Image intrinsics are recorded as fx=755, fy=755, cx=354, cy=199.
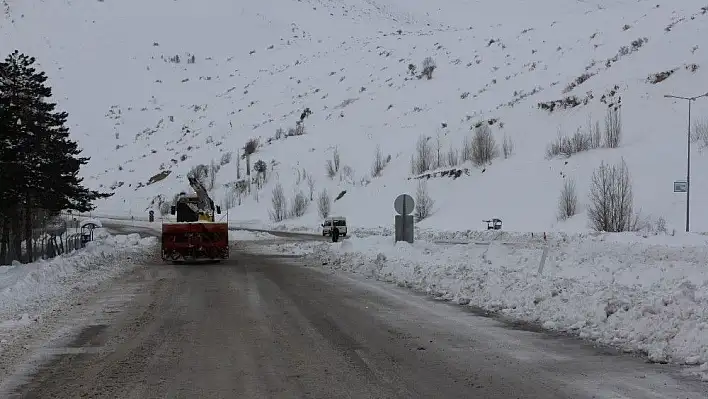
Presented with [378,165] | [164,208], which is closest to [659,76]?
[378,165]

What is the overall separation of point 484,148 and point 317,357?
167ft

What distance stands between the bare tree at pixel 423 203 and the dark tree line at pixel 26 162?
92.7 ft

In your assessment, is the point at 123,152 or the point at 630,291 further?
the point at 123,152

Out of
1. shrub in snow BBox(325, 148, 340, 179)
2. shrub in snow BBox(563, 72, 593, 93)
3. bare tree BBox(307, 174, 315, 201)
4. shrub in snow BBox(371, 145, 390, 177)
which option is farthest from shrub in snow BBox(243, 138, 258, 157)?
shrub in snow BBox(563, 72, 593, 93)

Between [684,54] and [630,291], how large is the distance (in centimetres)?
4998

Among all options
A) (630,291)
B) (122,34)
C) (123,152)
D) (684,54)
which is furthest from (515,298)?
(122,34)

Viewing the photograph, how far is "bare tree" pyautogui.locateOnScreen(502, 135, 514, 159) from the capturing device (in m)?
58.4

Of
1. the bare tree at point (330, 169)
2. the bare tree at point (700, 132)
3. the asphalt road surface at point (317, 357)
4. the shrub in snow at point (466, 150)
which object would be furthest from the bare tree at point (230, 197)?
the asphalt road surface at point (317, 357)

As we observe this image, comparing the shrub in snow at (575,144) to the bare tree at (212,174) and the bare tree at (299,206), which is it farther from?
the bare tree at (212,174)

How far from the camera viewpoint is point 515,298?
1482 centimetres

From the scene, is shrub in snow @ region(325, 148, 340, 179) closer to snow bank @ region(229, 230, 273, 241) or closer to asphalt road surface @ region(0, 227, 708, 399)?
snow bank @ region(229, 230, 273, 241)

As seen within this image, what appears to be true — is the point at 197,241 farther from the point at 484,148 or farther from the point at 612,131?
the point at 484,148

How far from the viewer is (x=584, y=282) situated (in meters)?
15.5

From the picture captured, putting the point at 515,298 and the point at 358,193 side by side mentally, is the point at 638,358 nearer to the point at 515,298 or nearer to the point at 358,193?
the point at 515,298
